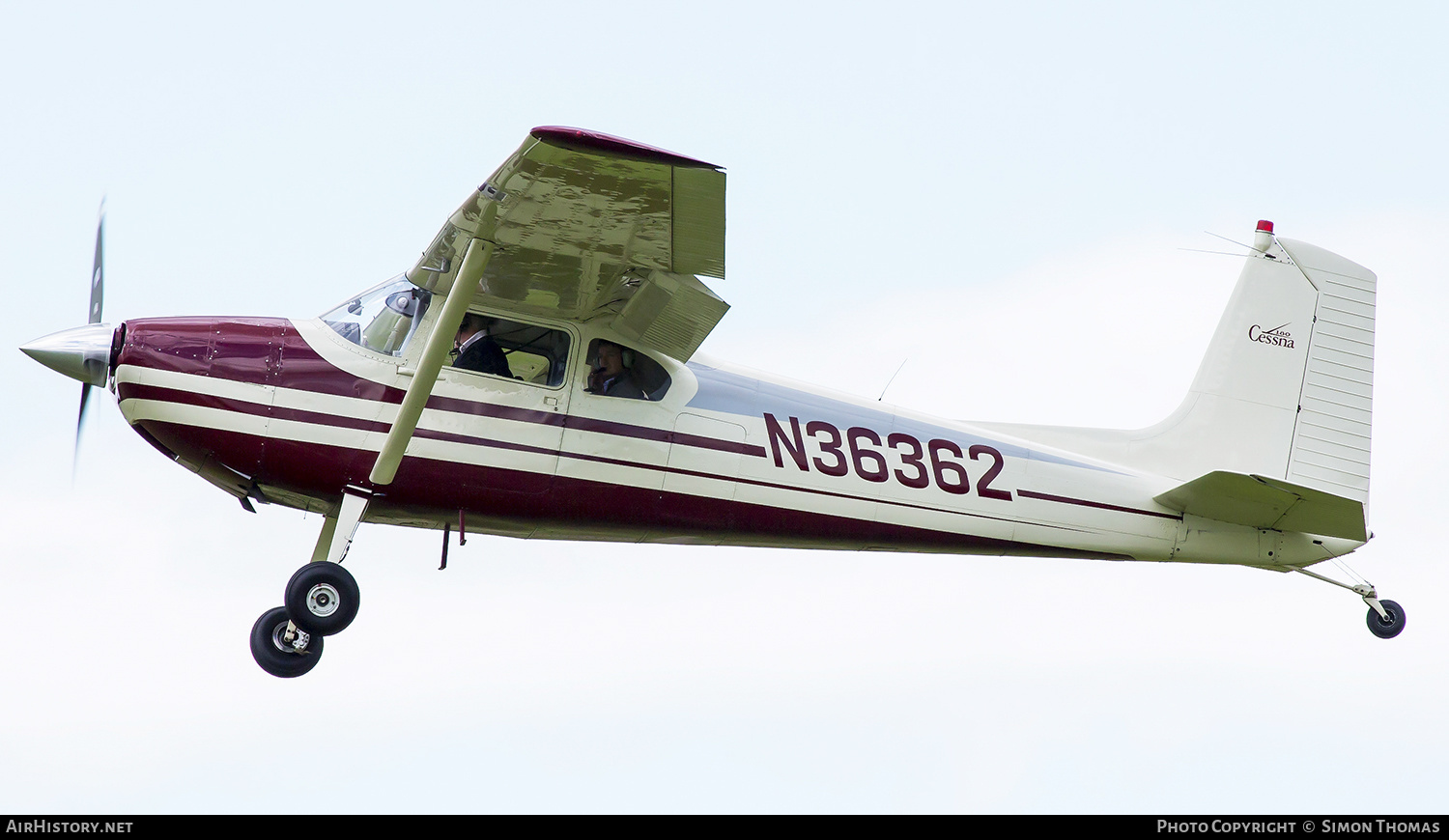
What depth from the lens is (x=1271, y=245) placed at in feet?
35.0

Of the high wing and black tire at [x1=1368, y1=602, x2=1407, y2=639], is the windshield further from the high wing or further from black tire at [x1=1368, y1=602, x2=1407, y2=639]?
black tire at [x1=1368, y1=602, x2=1407, y2=639]

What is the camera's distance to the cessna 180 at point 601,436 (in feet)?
27.3

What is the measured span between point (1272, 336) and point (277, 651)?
24.4 ft

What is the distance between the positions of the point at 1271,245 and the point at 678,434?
4927 millimetres

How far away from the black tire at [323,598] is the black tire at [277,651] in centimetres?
44

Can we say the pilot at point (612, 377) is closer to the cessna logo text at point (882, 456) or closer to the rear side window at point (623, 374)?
the rear side window at point (623, 374)

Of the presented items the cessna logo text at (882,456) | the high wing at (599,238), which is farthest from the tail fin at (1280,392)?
the high wing at (599,238)

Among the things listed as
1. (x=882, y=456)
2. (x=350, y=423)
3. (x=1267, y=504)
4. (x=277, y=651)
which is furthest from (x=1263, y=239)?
(x=277, y=651)

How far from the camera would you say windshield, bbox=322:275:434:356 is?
8.79 m

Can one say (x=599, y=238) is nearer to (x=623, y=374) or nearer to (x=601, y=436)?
(x=623, y=374)

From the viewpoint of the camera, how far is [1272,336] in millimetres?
10547

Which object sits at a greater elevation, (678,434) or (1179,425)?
(1179,425)

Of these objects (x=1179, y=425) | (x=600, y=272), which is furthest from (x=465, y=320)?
(x=1179, y=425)

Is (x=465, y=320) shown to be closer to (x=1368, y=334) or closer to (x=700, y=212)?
(x=700, y=212)
